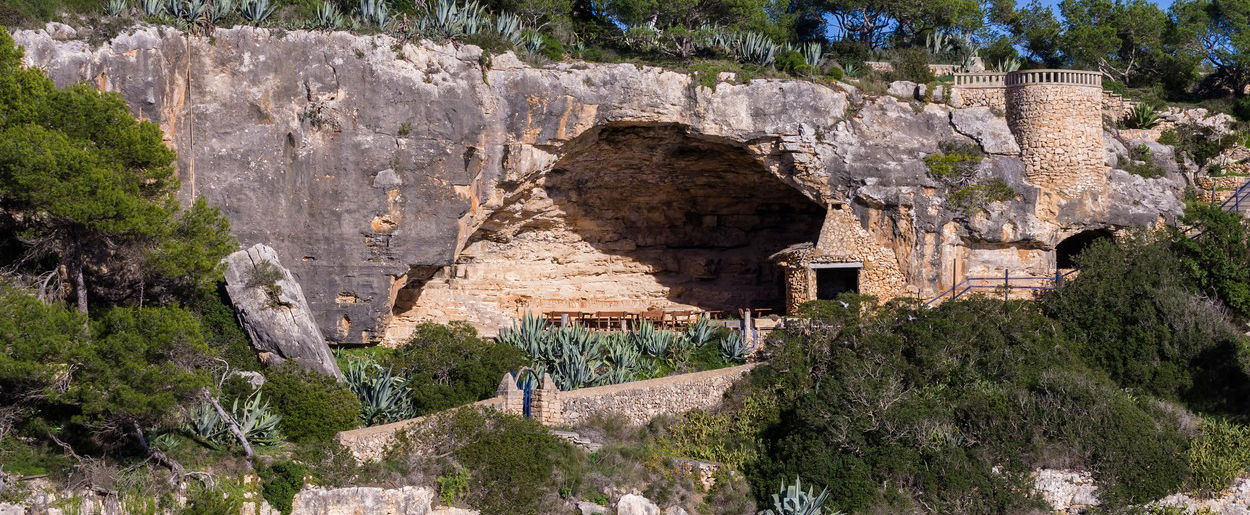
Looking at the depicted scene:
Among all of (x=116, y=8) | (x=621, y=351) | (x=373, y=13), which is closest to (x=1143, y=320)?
(x=621, y=351)

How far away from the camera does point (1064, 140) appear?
32156mm

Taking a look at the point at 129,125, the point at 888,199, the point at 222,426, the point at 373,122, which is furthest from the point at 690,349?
the point at 129,125

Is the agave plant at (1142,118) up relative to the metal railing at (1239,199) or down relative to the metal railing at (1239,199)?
up

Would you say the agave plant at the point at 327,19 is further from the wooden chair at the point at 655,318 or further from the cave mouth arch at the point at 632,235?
the wooden chair at the point at 655,318

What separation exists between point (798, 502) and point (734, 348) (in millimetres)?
5599

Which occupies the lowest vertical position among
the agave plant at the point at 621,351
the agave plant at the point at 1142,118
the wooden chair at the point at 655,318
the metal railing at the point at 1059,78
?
the agave plant at the point at 621,351

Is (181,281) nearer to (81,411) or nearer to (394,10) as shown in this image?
(81,411)

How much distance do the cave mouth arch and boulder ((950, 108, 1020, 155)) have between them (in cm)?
483

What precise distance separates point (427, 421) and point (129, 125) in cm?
754

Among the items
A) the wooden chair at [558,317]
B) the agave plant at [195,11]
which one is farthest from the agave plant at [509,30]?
the wooden chair at [558,317]

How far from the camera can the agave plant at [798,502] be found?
2406 cm

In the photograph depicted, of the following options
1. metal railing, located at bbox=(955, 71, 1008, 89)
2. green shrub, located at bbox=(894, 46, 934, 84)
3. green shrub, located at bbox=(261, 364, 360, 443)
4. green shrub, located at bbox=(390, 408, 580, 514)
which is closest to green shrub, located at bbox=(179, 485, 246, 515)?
green shrub, located at bbox=(261, 364, 360, 443)

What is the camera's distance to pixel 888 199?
103 feet

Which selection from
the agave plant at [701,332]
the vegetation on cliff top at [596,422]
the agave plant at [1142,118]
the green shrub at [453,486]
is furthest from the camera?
the agave plant at [1142,118]
